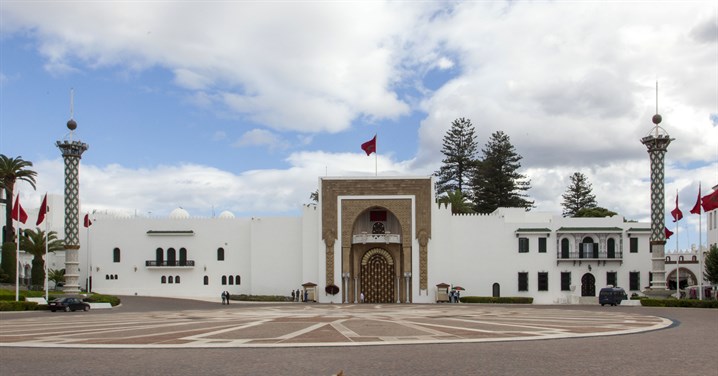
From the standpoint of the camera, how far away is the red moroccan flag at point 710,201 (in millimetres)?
45312

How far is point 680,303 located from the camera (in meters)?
46.5

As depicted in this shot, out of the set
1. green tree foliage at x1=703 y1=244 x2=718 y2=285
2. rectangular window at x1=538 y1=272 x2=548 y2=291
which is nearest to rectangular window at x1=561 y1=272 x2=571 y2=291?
rectangular window at x1=538 y1=272 x2=548 y2=291

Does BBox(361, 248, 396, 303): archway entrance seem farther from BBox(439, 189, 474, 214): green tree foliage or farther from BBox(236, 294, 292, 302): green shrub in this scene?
BBox(439, 189, 474, 214): green tree foliage

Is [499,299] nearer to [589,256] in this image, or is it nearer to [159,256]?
[589,256]

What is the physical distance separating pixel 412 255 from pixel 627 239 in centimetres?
1718

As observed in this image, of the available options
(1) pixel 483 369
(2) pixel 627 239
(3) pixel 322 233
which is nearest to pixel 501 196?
(2) pixel 627 239

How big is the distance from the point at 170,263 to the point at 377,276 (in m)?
17.4

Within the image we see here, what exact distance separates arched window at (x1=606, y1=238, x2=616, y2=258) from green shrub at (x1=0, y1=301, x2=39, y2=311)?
41.1 metres

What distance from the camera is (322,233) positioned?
A: 190ft

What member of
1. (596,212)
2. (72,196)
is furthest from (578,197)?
(72,196)

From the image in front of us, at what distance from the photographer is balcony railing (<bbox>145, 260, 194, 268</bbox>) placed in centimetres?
6050

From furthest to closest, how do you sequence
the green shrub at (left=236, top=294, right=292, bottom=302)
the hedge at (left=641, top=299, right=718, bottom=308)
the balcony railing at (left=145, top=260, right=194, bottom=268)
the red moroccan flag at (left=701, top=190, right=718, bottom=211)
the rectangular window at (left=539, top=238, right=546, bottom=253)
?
the balcony railing at (left=145, top=260, right=194, bottom=268) → the rectangular window at (left=539, top=238, right=546, bottom=253) → the green shrub at (left=236, top=294, right=292, bottom=302) → the red moroccan flag at (left=701, top=190, right=718, bottom=211) → the hedge at (left=641, top=299, right=718, bottom=308)

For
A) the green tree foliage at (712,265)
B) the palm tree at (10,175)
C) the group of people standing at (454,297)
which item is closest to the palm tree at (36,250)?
the palm tree at (10,175)

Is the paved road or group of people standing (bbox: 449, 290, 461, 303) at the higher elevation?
the paved road
